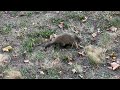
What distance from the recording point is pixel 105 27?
6.80 meters

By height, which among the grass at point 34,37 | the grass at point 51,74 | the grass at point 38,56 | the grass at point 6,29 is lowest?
the grass at point 51,74

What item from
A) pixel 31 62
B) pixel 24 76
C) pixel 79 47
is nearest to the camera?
pixel 24 76

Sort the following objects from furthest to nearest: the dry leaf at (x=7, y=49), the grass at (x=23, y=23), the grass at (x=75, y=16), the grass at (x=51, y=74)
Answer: the grass at (x=75, y=16), the grass at (x=23, y=23), the dry leaf at (x=7, y=49), the grass at (x=51, y=74)

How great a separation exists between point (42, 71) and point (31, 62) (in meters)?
0.37

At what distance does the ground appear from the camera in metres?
5.37

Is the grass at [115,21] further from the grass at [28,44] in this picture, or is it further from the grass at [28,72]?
the grass at [28,72]

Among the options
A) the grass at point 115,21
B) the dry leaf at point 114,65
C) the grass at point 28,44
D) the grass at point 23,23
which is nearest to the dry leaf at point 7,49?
the grass at point 28,44

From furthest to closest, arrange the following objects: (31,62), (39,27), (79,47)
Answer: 1. (39,27)
2. (79,47)
3. (31,62)

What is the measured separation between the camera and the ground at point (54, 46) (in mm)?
5371

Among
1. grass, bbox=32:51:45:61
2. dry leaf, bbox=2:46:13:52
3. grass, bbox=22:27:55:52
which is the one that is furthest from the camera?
grass, bbox=22:27:55:52

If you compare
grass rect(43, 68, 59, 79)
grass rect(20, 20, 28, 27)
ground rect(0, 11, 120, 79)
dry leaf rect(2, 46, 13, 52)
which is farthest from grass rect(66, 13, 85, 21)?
grass rect(43, 68, 59, 79)

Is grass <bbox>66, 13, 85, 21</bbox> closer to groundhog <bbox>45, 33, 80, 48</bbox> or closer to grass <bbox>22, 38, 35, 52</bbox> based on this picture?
groundhog <bbox>45, 33, 80, 48</bbox>

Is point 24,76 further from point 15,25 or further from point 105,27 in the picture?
point 105,27
